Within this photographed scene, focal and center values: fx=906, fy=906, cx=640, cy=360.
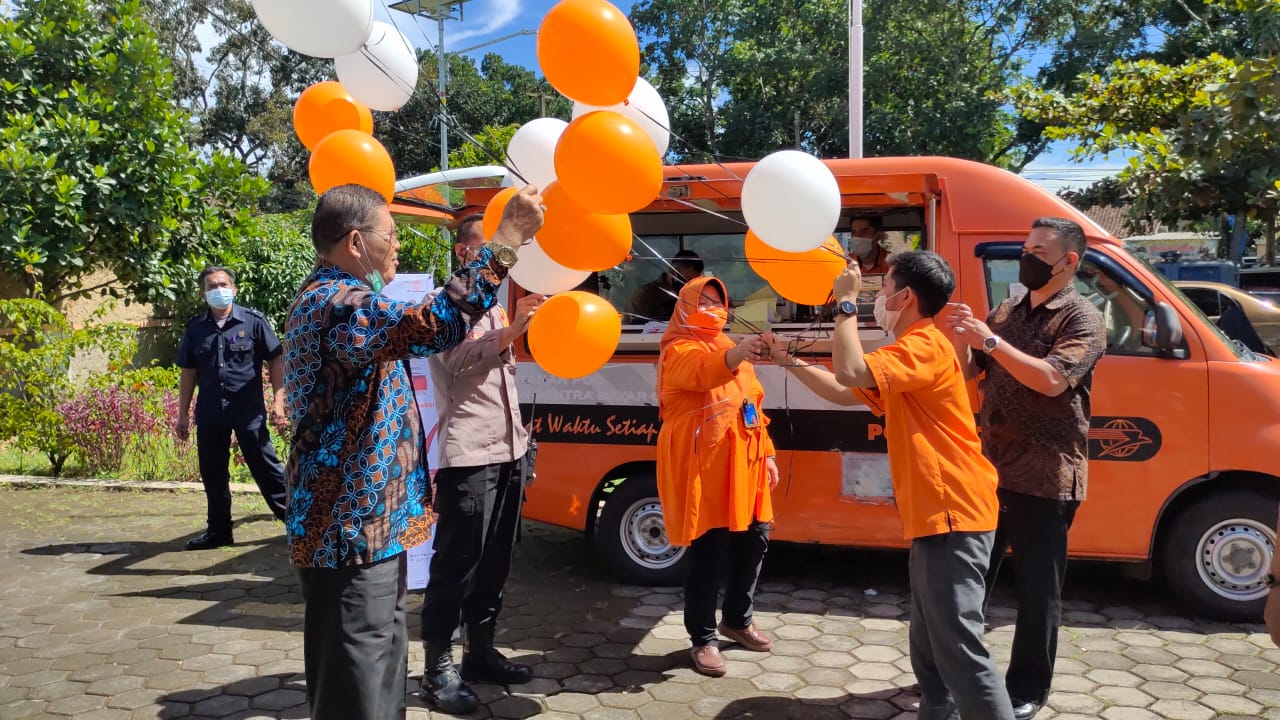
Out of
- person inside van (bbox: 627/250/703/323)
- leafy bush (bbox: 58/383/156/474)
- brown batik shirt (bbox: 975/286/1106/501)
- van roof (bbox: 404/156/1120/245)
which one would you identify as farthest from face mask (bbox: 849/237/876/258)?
leafy bush (bbox: 58/383/156/474)

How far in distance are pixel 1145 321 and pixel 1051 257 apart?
1.59m

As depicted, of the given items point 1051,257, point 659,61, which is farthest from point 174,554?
point 659,61

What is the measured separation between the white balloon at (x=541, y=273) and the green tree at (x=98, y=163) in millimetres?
6970

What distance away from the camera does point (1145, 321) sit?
15.4 feet

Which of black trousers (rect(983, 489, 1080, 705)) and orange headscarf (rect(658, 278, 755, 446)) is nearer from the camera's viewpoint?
black trousers (rect(983, 489, 1080, 705))

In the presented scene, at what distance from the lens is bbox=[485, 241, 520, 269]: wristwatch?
245cm

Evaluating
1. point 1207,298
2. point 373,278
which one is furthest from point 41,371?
point 1207,298

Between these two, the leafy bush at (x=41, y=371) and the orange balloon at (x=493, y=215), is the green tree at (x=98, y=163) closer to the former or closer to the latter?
the leafy bush at (x=41, y=371)

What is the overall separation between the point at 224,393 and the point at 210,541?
107 cm

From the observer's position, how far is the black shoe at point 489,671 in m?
4.05

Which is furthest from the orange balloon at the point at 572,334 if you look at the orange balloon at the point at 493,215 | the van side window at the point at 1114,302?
the van side window at the point at 1114,302

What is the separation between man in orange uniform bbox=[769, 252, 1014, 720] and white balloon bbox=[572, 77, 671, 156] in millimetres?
1156

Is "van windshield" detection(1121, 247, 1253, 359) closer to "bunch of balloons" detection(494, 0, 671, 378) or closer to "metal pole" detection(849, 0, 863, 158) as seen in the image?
"metal pole" detection(849, 0, 863, 158)

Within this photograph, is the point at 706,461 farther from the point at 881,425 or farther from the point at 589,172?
the point at 589,172
